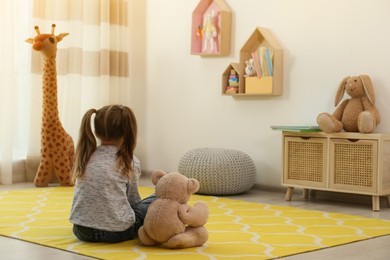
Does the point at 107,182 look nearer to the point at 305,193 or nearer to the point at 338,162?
the point at 338,162

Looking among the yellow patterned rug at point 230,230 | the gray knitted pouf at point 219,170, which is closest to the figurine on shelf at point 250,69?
the gray knitted pouf at point 219,170

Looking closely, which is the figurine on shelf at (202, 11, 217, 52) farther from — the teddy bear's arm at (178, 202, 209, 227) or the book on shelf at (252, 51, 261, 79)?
the teddy bear's arm at (178, 202, 209, 227)

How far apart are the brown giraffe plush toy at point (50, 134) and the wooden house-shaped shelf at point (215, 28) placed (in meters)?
1.09

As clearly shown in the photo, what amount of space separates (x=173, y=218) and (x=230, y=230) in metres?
0.54

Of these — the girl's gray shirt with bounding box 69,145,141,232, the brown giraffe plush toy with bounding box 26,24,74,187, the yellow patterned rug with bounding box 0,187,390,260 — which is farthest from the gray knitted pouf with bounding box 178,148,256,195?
the girl's gray shirt with bounding box 69,145,141,232

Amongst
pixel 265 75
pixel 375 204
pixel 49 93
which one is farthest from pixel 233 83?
pixel 375 204

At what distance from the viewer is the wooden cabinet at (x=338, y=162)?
11.7ft

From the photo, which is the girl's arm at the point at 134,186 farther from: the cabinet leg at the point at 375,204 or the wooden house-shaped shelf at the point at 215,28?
the wooden house-shaped shelf at the point at 215,28

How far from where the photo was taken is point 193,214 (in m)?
2.38

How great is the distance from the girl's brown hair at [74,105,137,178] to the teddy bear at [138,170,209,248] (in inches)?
6.4

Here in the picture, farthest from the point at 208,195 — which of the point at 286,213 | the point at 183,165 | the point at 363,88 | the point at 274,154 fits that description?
the point at 363,88

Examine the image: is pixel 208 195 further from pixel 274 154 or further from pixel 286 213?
pixel 286 213

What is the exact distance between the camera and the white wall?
155 inches

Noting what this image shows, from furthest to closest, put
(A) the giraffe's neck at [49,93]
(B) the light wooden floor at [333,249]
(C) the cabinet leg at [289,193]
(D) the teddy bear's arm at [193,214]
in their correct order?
(A) the giraffe's neck at [49,93]
(C) the cabinet leg at [289,193]
(D) the teddy bear's arm at [193,214]
(B) the light wooden floor at [333,249]
